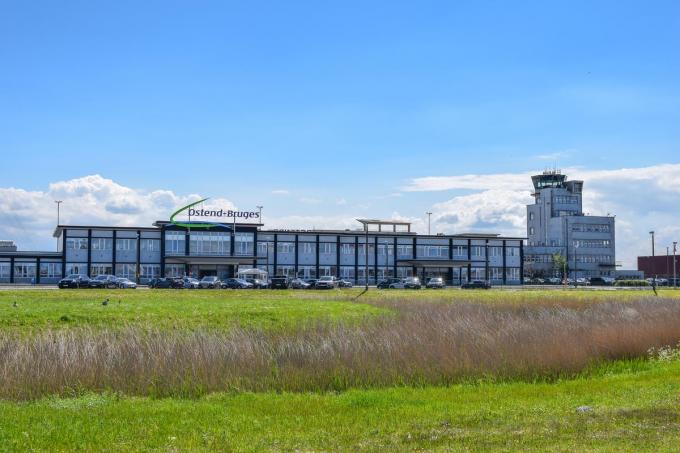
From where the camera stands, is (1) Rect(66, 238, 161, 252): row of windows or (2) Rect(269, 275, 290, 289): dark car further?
(1) Rect(66, 238, 161, 252): row of windows

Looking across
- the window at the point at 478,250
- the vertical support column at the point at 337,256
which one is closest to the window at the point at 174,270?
the vertical support column at the point at 337,256

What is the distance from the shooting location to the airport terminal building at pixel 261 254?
110 meters

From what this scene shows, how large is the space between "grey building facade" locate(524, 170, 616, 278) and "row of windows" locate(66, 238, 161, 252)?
3184 inches

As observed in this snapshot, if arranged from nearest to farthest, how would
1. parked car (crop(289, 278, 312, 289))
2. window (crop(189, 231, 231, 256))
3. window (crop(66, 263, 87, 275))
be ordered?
parked car (crop(289, 278, 312, 289)) < window (crop(66, 263, 87, 275)) < window (crop(189, 231, 231, 256))

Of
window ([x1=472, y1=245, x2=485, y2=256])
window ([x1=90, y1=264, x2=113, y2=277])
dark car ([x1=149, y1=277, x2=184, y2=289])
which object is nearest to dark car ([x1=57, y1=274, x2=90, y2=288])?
dark car ([x1=149, y1=277, x2=184, y2=289])

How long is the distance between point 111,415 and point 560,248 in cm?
15751

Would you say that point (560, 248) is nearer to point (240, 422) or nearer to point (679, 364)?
point (679, 364)

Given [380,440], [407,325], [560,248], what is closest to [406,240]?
[560,248]

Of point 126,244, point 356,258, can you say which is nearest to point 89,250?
point 126,244

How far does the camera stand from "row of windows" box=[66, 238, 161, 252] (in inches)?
4327

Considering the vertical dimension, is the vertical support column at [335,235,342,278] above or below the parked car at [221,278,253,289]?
above

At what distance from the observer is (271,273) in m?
121

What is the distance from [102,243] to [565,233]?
101 metres

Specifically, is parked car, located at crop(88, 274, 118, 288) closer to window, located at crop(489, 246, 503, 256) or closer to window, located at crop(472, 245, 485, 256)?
window, located at crop(472, 245, 485, 256)
